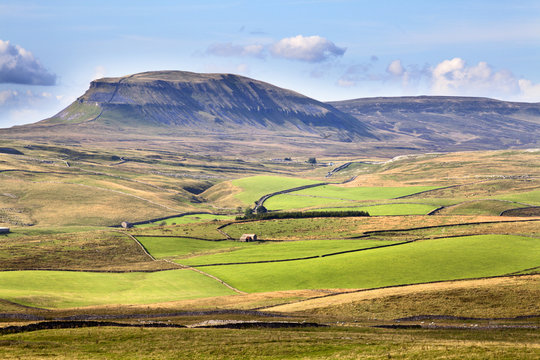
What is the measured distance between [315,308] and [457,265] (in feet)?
94.3

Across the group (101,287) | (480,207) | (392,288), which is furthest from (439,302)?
(480,207)

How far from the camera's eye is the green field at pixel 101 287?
63.8m

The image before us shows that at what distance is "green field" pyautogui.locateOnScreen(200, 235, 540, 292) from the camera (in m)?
72.6

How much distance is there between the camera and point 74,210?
170 metres

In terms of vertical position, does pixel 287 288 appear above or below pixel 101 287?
below

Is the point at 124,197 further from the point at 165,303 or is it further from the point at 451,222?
the point at 165,303

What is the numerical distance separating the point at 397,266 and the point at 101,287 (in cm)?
4045

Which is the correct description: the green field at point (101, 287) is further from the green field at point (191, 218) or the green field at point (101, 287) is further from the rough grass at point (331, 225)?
the green field at point (191, 218)

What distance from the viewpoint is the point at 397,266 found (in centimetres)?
7750

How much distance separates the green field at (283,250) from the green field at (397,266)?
5.60 m

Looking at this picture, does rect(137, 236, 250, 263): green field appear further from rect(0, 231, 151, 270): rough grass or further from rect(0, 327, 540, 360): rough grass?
rect(0, 327, 540, 360): rough grass

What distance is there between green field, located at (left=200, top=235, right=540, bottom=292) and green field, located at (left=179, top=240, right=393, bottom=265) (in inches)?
221

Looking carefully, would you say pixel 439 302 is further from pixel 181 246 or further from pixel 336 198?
pixel 336 198

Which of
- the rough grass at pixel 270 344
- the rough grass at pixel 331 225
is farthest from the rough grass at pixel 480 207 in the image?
the rough grass at pixel 270 344
